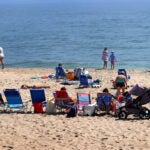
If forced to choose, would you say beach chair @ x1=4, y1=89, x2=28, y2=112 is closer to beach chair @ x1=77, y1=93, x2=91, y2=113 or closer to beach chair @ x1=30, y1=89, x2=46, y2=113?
beach chair @ x1=30, y1=89, x2=46, y2=113

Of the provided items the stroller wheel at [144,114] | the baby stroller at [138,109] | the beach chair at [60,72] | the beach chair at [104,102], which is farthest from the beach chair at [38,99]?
the beach chair at [60,72]

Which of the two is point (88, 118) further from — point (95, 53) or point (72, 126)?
point (95, 53)

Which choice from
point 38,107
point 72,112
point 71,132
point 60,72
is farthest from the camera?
point 60,72

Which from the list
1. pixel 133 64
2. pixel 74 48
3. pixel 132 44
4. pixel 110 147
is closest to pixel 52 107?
pixel 110 147

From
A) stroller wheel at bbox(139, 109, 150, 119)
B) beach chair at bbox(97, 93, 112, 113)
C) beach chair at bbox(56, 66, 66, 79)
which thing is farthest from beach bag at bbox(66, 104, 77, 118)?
beach chair at bbox(56, 66, 66, 79)

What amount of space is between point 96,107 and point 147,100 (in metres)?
1.54

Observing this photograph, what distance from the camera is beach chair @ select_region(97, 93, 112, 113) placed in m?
14.6

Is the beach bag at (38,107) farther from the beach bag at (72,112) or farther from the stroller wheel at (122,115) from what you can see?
the stroller wheel at (122,115)

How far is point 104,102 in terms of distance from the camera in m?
14.6

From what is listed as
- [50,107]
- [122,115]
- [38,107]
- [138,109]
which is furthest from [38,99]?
[138,109]

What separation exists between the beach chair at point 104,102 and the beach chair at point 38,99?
5.86ft

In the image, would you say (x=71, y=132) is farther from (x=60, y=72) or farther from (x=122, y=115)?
(x=60, y=72)

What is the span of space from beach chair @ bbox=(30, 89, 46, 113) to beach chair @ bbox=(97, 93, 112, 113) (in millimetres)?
1785

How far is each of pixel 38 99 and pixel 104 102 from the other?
2110 millimetres
